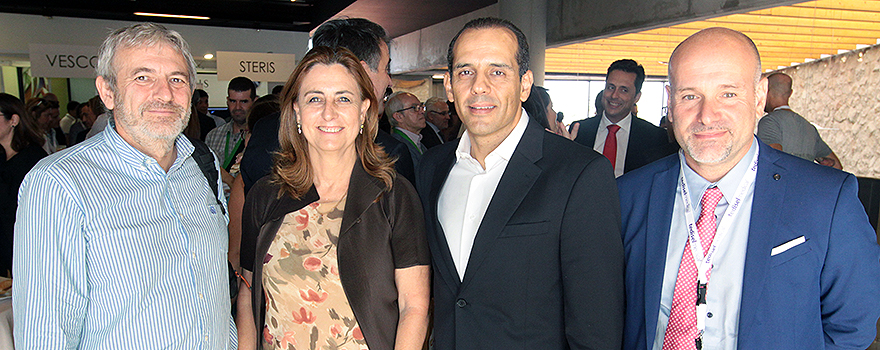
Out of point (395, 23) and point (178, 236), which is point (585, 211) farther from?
point (395, 23)

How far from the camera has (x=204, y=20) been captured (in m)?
11.3

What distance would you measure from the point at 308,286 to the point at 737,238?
1380 millimetres

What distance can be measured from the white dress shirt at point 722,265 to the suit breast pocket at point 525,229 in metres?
0.42

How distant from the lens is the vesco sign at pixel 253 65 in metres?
9.44

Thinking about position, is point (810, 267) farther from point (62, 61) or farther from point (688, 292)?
point (62, 61)

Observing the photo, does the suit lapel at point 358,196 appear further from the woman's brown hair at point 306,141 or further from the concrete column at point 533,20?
the concrete column at point 533,20

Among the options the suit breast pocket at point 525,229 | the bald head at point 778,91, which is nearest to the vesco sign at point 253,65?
the bald head at point 778,91

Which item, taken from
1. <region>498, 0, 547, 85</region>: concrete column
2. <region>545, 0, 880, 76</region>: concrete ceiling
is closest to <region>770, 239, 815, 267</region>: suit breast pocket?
<region>545, 0, 880, 76</region>: concrete ceiling

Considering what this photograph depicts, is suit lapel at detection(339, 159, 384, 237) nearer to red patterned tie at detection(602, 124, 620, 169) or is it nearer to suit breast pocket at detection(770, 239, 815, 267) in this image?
suit breast pocket at detection(770, 239, 815, 267)

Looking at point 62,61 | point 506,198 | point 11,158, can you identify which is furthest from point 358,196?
point 62,61

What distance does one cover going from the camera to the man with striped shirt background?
4.85 feet

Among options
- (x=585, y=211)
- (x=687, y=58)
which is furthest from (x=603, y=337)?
(x=687, y=58)

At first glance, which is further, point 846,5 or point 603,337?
point 846,5

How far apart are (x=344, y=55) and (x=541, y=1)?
737 centimetres
